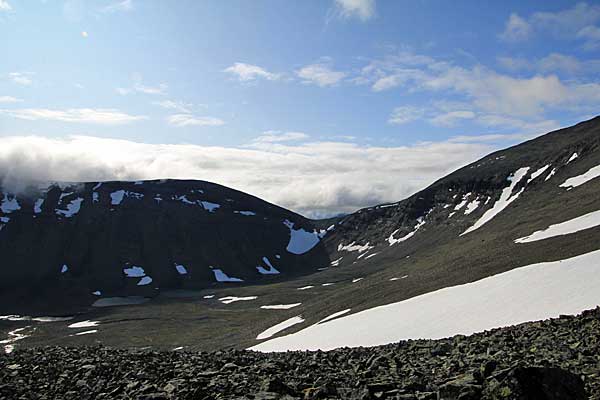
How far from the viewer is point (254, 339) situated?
57219mm

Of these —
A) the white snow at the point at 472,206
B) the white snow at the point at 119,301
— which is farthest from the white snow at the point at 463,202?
the white snow at the point at 119,301

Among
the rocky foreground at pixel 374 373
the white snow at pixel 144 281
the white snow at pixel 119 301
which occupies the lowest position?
the white snow at pixel 119 301

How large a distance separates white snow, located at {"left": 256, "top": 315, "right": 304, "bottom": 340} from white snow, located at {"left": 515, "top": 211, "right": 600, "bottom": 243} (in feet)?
94.7

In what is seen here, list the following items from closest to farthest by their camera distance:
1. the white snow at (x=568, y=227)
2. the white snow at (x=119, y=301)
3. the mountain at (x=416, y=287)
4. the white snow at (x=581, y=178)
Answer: the mountain at (x=416, y=287)
the white snow at (x=568, y=227)
the white snow at (x=581, y=178)
the white snow at (x=119, y=301)

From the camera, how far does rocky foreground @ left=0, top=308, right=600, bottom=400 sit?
31.1 feet

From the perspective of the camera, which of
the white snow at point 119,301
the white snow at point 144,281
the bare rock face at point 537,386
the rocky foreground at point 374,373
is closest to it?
the bare rock face at point 537,386

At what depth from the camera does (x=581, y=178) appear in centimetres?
11612

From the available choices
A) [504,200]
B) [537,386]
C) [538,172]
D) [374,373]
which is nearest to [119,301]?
[504,200]

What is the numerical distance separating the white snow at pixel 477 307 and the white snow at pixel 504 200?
10945 centimetres

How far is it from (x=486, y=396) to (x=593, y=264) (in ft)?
96.4

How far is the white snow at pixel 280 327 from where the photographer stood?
5743 centimetres

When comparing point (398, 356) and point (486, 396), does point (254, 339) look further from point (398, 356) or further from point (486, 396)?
point (486, 396)

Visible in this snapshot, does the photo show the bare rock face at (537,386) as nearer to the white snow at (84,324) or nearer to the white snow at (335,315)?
the white snow at (335,315)

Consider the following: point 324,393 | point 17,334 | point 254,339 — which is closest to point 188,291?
point 17,334
